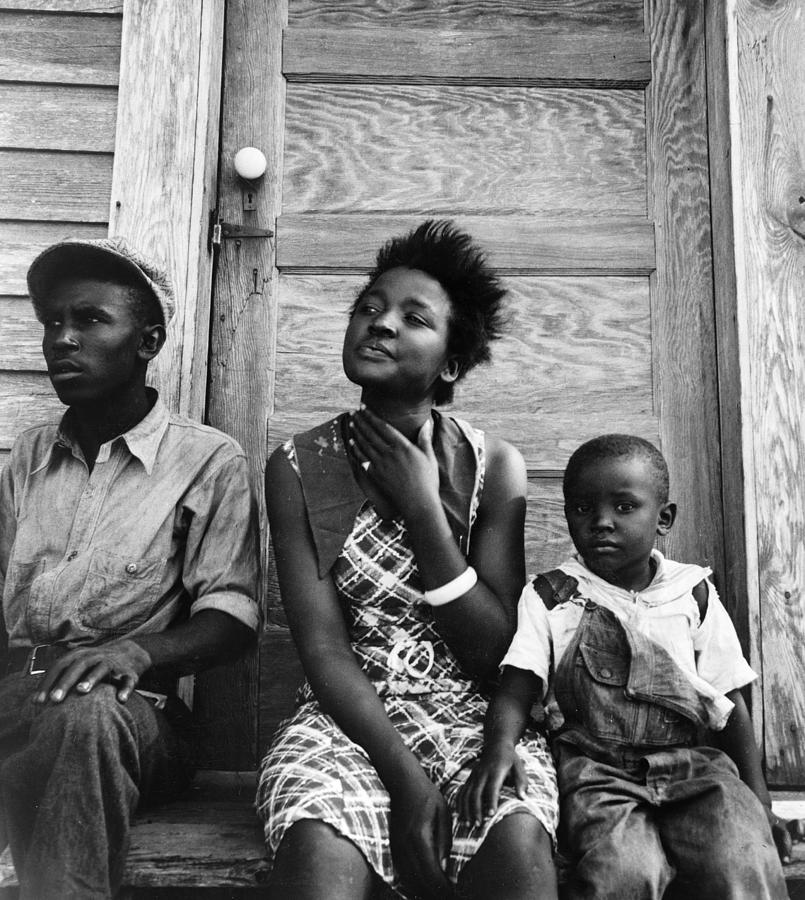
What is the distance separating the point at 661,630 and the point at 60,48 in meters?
2.37

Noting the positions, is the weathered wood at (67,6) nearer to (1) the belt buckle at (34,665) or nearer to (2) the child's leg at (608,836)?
(1) the belt buckle at (34,665)

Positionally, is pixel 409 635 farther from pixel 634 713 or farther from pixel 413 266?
pixel 413 266

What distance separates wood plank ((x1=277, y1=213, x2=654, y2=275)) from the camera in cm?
294

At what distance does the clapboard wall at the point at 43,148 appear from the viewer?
109 inches

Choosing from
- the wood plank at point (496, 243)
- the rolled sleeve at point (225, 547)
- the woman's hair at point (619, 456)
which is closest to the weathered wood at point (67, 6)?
the wood plank at point (496, 243)

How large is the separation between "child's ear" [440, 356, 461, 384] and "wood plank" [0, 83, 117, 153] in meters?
1.23

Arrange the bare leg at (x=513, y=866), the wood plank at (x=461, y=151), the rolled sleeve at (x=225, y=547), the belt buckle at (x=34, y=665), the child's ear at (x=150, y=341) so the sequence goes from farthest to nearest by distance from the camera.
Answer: the wood plank at (x=461, y=151)
the child's ear at (x=150, y=341)
the rolled sleeve at (x=225, y=547)
the belt buckle at (x=34, y=665)
the bare leg at (x=513, y=866)

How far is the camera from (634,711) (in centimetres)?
204

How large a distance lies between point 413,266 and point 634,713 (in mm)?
1172

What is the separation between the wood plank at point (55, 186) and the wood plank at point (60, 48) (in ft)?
0.79

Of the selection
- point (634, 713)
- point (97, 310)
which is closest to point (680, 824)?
point (634, 713)

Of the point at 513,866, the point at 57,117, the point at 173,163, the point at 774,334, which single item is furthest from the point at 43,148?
the point at 513,866

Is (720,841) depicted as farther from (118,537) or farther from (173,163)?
(173,163)

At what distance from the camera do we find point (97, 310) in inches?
94.8
